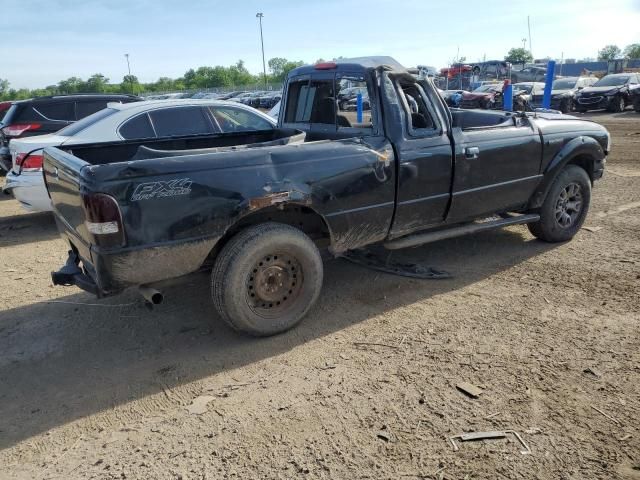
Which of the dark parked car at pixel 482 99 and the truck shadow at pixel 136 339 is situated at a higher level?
the dark parked car at pixel 482 99

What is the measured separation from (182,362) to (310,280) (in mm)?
1106

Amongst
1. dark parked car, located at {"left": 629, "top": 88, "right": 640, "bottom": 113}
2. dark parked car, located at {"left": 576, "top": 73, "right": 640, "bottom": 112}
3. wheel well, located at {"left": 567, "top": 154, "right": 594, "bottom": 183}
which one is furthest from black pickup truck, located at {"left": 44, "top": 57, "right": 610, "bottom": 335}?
dark parked car, located at {"left": 576, "top": 73, "right": 640, "bottom": 112}

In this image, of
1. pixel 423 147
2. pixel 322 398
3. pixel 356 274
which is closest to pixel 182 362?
pixel 322 398

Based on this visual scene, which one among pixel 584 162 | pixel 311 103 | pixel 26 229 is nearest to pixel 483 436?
pixel 311 103

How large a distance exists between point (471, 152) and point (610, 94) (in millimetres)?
21611

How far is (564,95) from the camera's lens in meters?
23.6

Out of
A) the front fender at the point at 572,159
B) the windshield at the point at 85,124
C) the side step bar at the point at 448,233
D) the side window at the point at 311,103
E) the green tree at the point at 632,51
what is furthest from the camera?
the green tree at the point at 632,51

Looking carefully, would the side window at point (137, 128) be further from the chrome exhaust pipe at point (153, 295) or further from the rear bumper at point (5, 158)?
the chrome exhaust pipe at point (153, 295)

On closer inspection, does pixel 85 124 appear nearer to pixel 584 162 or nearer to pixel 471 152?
pixel 471 152

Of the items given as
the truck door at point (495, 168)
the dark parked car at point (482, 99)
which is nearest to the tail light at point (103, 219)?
the truck door at point (495, 168)

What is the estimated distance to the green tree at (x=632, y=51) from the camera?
96.5 meters

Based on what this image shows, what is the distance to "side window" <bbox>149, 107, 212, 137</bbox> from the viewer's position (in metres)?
6.95

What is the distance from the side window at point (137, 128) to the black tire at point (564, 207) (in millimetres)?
4915

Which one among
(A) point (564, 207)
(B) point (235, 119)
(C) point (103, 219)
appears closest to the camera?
(C) point (103, 219)
